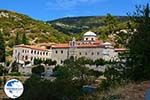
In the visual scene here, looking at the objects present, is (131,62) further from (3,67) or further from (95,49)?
(95,49)

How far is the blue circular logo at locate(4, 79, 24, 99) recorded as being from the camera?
339 inches

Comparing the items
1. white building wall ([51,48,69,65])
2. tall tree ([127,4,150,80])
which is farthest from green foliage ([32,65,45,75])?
tall tree ([127,4,150,80])

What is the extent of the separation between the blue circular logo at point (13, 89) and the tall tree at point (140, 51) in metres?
4.90

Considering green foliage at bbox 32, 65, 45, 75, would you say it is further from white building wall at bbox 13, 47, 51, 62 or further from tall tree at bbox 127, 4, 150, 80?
tall tree at bbox 127, 4, 150, 80

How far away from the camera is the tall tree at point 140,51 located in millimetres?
12945

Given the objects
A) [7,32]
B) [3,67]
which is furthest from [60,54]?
[7,32]

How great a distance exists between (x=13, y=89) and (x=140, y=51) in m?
5.51

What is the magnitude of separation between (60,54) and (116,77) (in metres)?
98.8

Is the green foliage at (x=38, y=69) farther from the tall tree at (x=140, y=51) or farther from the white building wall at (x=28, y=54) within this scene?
the tall tree at (x=140, y=51)

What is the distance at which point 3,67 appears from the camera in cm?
9306

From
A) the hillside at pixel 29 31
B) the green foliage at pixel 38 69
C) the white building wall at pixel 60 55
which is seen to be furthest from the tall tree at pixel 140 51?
the hillside at pixel 29 31

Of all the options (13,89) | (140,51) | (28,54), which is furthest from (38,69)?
(13,89)

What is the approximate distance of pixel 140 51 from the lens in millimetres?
13164

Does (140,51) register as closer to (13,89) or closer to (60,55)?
(13,89)
